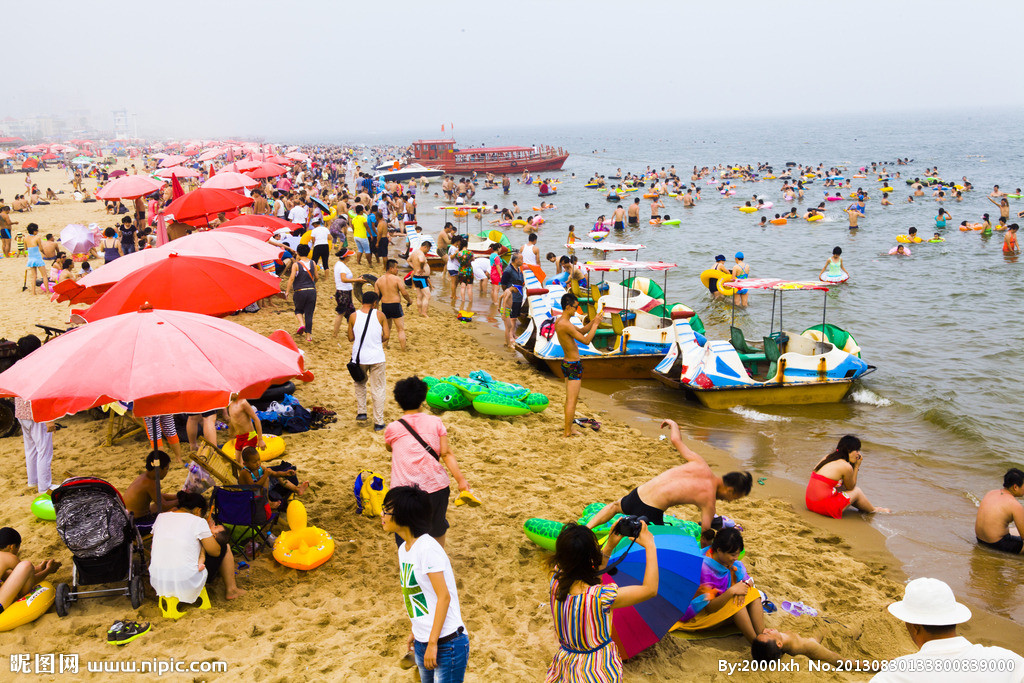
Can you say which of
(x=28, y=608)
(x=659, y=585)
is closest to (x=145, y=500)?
(x=28, y=608)

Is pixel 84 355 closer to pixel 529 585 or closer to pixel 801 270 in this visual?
pixel 529 585

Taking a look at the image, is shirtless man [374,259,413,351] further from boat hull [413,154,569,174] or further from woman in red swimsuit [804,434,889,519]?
boat hull [413,154,569,174]

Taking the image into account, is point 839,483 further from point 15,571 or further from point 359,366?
point 15,571

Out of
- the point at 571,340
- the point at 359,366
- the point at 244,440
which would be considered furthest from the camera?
the point at 571,340

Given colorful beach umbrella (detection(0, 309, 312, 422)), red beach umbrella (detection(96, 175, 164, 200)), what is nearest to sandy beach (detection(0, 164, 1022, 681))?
colorful beach umbrella (detection(0, 309, 312, 422))

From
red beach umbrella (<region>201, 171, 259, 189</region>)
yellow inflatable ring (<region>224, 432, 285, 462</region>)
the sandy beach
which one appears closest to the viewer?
the sandy beach

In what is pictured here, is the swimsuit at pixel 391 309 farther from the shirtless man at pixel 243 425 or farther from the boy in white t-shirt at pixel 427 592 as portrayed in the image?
the boy in white t-shirt at pixel 427 592

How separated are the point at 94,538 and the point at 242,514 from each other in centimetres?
95

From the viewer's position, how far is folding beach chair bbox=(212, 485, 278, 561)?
512 cm

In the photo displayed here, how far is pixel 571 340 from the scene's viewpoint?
7980 millimetres

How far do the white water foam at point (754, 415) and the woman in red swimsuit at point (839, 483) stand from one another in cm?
293

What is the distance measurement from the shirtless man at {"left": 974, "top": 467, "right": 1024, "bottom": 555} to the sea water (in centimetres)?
14

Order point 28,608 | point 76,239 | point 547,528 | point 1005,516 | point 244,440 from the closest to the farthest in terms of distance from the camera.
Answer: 1. point 28,608
2. point 547,528
3. point 244,440
4. point 1005,516
5. point 76,239

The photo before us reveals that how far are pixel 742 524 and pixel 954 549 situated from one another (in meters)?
2.09
